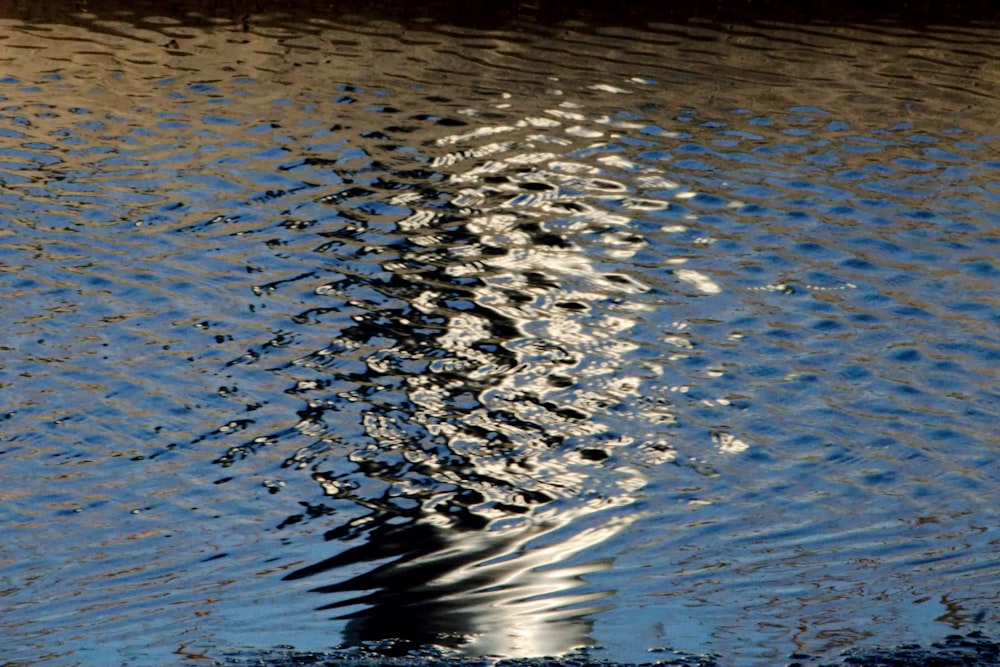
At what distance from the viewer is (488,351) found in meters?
9.45

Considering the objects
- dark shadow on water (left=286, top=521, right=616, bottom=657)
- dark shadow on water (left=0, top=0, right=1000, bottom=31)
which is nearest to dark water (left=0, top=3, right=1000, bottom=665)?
dark shadow on water (left=286, top=521, right=616, bottom=657)

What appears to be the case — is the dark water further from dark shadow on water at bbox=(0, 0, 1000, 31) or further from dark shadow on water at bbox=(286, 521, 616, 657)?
dark shadow on water at bbox=(0, 0, 1000, 31)

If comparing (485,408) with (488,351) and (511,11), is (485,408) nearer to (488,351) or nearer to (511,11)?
(488,351)

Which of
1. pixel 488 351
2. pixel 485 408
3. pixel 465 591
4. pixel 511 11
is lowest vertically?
pixel 465 591

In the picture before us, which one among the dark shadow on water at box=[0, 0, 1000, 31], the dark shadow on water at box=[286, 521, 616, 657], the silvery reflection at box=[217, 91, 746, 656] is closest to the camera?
the dark shadow on water at box=[286, 521, 616, 657]

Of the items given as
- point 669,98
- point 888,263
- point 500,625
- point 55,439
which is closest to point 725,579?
point 500,625

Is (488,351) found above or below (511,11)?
below

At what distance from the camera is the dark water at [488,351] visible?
252 inches

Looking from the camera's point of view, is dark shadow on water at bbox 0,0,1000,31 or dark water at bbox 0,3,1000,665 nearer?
dark water at bbox 0,3,1000,665

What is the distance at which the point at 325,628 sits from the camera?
5.96 m

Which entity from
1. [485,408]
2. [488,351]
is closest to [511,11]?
[488,351]

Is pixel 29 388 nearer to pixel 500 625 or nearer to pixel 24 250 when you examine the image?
pixel 24 250

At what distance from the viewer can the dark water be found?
6.40m

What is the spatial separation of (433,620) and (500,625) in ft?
1.01
